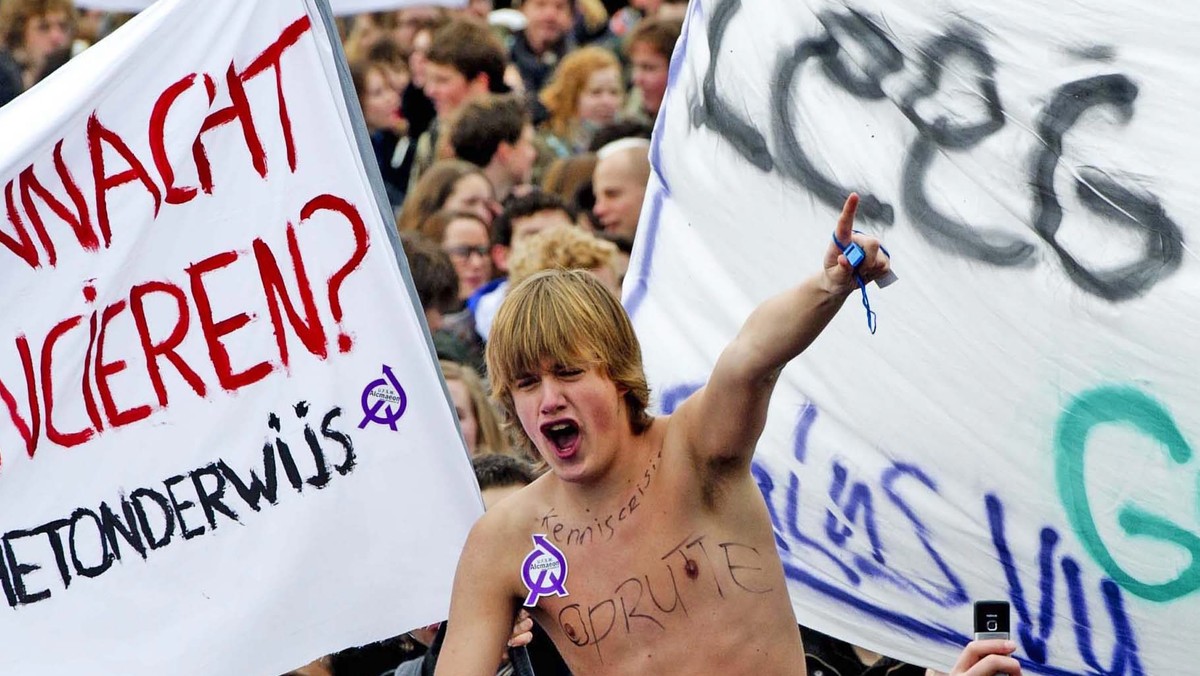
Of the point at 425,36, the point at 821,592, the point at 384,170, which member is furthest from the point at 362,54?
the point at 821,592

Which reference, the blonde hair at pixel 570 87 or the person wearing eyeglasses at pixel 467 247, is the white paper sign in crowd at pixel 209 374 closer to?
the person wearing eyeglasses at pixel 467 247

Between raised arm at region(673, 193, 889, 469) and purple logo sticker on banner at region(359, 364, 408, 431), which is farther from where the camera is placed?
purple logo sticker on banner at region(359, 364, 408, 431)

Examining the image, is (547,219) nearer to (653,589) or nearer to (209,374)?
(209,374)

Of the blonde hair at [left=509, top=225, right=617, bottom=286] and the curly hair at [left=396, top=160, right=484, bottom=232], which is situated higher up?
the curly hair at [left=396, top=160, right=484, bottom=232]

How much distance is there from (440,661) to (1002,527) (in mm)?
1128

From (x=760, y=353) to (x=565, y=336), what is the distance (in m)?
0.42

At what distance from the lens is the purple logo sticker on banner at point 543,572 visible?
343 cm

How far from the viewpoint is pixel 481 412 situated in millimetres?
5527

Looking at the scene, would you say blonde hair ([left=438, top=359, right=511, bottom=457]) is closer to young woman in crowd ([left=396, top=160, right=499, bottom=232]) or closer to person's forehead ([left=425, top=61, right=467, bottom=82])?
young woman in crowd ([left=396, top=160, right=499, bottom=232])

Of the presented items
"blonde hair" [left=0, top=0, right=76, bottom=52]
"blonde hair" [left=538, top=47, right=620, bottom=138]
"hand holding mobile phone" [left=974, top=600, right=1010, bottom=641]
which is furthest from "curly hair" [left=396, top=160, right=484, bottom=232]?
"hand holding mobile phone" [left=974, top=600, right=1010, bottom=641]

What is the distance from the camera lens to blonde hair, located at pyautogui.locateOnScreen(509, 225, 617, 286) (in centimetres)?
576

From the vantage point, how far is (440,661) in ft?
11.4

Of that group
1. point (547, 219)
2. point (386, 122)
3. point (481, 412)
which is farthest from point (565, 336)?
point (386, 122)

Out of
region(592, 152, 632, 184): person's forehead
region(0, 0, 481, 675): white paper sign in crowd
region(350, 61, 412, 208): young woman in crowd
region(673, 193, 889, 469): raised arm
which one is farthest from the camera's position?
region(350, 61, 412, 208): young woman in crowd
